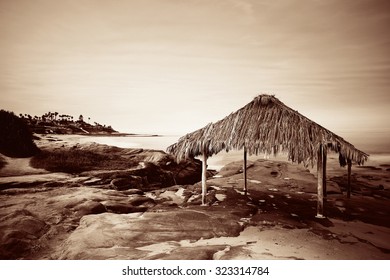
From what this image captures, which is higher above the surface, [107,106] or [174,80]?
[174,80]

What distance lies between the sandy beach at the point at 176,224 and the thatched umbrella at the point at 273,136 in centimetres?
103

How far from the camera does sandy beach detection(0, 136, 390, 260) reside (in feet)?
13.7

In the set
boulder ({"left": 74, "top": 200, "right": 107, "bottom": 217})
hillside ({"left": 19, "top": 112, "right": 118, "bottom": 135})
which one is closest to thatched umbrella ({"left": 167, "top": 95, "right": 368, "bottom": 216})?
boulder ({"left": 74, "top": 200, "right": 107, "bottom": 217})

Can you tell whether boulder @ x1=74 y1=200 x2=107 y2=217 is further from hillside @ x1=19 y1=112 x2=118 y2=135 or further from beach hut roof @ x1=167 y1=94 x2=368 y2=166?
hillside @ x1=19 y1=112 x2=118 y2=135

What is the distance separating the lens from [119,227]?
4688 mm

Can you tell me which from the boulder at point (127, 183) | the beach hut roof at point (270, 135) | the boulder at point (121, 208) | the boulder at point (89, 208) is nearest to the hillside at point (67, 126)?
the boulder at point (127, 183)

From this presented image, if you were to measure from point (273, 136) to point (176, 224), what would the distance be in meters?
2.98

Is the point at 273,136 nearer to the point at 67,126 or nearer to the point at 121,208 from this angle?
the point at 121,208

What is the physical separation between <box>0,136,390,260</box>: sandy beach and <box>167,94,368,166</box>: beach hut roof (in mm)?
1530

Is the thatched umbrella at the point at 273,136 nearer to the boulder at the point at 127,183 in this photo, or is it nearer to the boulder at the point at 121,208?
the boulder at the point at 121,208

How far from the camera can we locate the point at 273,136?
560 cm

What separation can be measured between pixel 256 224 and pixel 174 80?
503 centimetres
